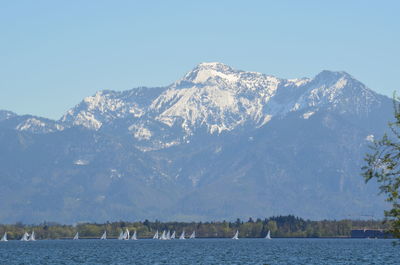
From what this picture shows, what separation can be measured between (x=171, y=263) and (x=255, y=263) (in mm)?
15772

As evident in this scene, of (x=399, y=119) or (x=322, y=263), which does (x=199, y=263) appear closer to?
(x=322, y=263)

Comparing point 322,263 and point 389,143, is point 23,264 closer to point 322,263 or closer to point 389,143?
point 322,263

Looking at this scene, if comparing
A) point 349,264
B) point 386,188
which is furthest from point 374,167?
point 349,264

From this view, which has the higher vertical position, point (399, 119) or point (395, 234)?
point (399, 119)

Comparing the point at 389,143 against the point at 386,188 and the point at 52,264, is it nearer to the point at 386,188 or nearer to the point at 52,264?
the point at 386,188

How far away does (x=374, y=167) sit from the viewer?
55.0 metres

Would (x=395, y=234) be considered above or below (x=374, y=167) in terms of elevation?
below

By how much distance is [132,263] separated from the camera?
183m

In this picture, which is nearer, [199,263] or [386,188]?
[386,188]

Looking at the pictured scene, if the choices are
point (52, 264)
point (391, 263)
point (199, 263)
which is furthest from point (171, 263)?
point (391, 263)

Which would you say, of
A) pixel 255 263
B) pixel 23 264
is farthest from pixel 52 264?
pixel 255 263

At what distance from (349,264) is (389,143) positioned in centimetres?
12218

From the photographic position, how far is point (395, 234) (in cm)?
5666

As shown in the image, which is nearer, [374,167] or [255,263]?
[374,167]
